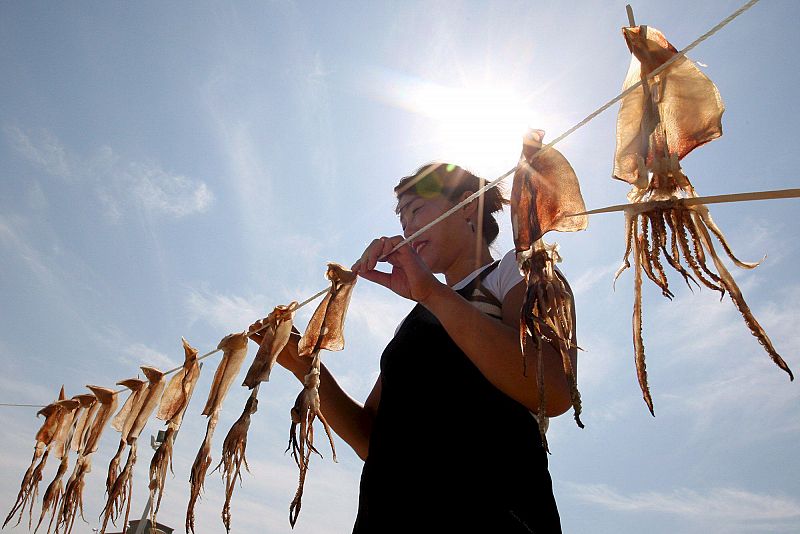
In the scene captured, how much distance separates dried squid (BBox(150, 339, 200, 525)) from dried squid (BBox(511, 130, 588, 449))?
2.11 m

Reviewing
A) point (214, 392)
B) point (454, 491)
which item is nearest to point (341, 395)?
point (214, 392)

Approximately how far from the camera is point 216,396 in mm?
2801

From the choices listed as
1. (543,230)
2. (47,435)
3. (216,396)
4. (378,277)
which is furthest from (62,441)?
(543,230)

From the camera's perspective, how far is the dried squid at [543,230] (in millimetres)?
1284

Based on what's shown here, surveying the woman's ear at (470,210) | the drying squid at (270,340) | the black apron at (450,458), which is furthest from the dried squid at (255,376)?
the woman's ear at (470,210)

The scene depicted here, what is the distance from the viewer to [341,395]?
2.71 m

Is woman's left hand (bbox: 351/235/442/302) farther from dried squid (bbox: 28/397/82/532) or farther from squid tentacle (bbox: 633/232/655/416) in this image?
dried squid (bbox: 28/397/82/532)

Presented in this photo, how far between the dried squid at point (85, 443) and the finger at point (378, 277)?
2.77 metres

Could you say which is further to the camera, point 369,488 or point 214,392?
point 214,392

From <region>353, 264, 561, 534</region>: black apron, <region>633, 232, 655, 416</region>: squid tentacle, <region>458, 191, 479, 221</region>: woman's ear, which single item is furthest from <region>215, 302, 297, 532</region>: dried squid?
<region>633, 232, 655, 416</region>: squid tentacle

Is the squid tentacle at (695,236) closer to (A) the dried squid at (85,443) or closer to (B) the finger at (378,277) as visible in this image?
(B) the finger at (378,277)

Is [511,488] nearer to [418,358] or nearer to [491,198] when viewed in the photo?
[418,358]

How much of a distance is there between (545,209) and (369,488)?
1189mm

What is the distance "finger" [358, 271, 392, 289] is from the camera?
2112 mm
